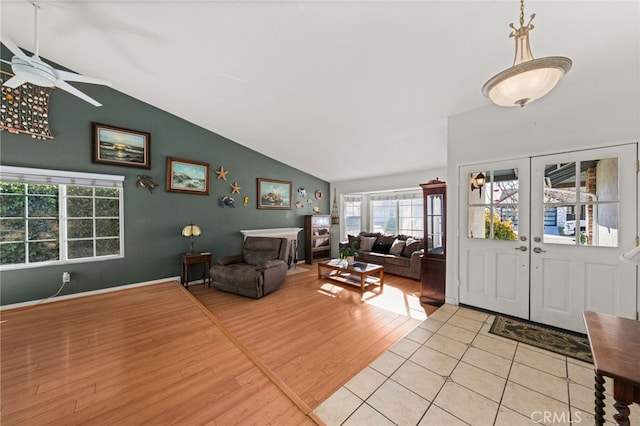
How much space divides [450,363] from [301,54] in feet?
10.9

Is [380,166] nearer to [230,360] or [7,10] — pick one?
[230,360]

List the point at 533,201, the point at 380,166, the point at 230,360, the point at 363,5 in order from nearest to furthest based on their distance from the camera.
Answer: the point at 363,5
the point at 230,360
the point at 533,201
the point at 380,166

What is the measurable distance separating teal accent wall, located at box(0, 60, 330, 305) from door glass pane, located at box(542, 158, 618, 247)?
443 centimetres

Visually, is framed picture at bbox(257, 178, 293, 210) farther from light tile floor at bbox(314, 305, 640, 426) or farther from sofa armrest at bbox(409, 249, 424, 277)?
light tile floor at bbox(314, 305, 640, 426)

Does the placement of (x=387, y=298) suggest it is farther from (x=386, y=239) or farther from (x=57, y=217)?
(x=57, y=217)

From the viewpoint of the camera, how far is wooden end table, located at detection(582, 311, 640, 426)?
2.87 feet

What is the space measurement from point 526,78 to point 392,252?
4398mm

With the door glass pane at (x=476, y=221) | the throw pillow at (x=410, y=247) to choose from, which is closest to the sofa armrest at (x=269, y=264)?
the throw pillow at (x=410, y=247)

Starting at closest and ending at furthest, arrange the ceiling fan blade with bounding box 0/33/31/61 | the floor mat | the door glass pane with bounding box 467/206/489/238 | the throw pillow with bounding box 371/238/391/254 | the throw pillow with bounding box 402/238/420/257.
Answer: the ceiling fan blade with bounding box 0/33/31/61
the floor mat
the door glass pane with bounding box 467/206/489/238
the throw pillow with bounding box 402/238/420/257
the throw pillow with bounding box 371/238/391/254

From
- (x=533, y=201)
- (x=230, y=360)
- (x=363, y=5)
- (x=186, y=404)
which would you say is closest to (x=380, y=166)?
(x=533, y=201)

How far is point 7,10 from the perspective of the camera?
2375mm

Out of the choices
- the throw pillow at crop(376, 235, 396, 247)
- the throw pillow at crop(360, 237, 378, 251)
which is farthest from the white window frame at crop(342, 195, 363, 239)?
the throw pillow at crop(376, 235, 396, 247)

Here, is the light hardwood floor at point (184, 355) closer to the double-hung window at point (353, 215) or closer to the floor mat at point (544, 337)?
the floor mat at point (544, 337)

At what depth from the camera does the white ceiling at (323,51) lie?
1.83 m
